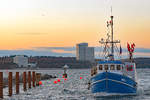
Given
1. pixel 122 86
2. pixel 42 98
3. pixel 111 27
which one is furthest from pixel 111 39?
pixel 42 98

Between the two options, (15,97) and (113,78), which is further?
(15,97)

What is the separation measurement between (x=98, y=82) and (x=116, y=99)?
373cm

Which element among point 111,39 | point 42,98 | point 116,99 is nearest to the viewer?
point 116,99

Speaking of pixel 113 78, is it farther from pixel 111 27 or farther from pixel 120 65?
pixel 111 27

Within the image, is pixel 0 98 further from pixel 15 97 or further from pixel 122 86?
pixel 122 86

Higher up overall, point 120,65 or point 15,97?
point 120,65

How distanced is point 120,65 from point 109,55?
3.73 metres

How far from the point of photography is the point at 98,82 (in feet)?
197

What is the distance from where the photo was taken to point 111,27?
223ft

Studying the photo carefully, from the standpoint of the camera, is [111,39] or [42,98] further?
[111,39]

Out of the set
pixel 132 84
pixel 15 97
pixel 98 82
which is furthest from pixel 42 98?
pixel 132 84

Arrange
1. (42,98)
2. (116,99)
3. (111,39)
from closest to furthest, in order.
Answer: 1. (116,99)
2. (42,98)
3. (111,39)

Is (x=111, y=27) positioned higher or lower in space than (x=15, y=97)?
higher

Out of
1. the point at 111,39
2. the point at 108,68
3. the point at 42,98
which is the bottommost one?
the point at 42,98
